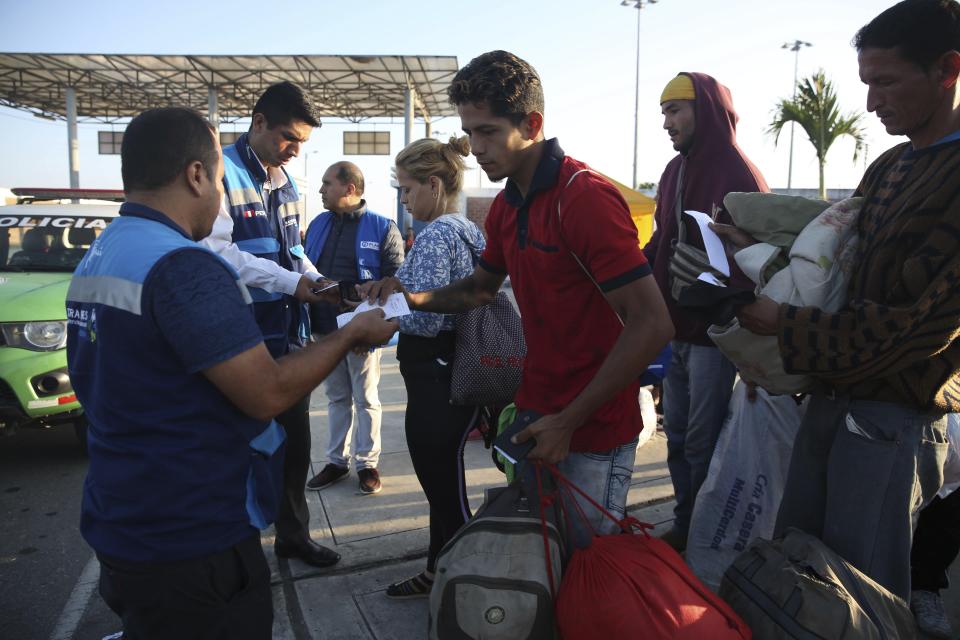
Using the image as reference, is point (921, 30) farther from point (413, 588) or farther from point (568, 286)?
point (413, 588)

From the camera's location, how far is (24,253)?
590 cm

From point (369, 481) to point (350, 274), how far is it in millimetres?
1544

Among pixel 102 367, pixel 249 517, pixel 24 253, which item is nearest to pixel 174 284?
pixel 102 367

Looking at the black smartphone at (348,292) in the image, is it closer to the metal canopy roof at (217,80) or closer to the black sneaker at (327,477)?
the black sneaker at (327,477)

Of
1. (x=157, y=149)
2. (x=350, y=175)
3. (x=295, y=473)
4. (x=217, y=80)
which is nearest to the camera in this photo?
(x=157, y=149)

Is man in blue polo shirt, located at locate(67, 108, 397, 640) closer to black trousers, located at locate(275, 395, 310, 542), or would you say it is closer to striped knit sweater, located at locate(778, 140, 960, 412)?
striped knit sweater, located at locate(778, 140, 960, 412)

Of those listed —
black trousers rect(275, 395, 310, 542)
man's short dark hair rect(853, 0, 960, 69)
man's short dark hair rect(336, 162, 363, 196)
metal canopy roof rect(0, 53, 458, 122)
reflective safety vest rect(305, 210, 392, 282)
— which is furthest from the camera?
metal canopy roof rect(0, 53, 458, 122)

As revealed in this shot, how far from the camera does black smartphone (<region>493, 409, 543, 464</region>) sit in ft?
6.45

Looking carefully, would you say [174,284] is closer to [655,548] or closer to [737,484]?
[655,548]

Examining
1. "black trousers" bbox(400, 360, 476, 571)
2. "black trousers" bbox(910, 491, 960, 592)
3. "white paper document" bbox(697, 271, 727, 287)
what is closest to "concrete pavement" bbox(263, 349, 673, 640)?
"black trousers" bbox(400, 360, 476, 571)

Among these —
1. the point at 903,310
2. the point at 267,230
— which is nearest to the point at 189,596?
the point at 267,230

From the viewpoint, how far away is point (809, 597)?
1.73 m

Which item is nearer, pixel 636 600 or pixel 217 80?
pixel 636 600

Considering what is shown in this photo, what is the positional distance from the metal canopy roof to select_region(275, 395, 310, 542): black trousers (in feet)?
67.7
